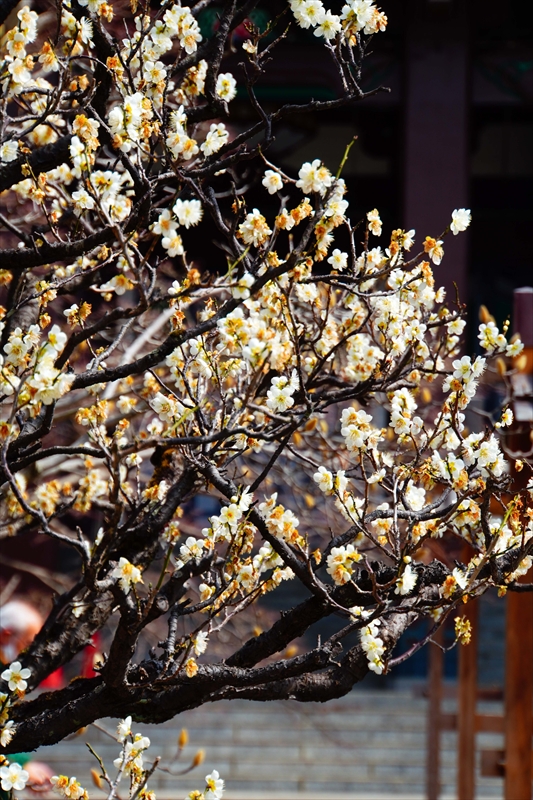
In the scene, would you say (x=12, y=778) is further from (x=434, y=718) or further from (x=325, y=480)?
(x=434, y=718)

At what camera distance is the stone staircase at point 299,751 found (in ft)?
32.7

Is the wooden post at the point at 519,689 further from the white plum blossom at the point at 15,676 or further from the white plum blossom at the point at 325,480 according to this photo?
the white plum blossom at the point at 15,676

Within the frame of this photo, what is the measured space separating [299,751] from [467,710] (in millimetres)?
5057

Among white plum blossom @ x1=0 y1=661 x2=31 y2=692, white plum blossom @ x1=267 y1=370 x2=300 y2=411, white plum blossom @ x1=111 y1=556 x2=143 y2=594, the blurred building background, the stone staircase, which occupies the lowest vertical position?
the stone staircase

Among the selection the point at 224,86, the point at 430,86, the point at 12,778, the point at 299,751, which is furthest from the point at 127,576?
the point at 430,86

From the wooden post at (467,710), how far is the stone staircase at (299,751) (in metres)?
3.58

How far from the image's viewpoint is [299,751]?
34.2 feet

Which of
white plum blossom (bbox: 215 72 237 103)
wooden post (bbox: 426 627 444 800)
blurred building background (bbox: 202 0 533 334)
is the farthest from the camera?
blurred building background (bbox: 202 0 533 334)

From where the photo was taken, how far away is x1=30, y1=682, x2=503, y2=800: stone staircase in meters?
9.95

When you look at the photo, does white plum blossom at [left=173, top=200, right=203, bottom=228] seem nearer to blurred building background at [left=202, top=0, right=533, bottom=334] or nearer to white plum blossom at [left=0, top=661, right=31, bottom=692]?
white plum blossom at [left=0, top=661, right=31, bottom=692]

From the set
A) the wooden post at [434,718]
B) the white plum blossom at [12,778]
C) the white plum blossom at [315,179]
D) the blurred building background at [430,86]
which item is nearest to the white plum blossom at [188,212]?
the white plum blossom at [315,179]

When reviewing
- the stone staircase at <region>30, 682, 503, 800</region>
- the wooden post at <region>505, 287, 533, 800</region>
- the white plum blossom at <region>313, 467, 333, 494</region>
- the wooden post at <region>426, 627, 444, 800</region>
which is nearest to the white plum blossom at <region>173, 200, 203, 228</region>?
the white plum blossom at <region>313, 467, 333, 494</region>

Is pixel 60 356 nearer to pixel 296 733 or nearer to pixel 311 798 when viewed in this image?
pixel 311 798

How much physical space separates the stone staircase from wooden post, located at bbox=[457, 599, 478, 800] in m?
3.58
